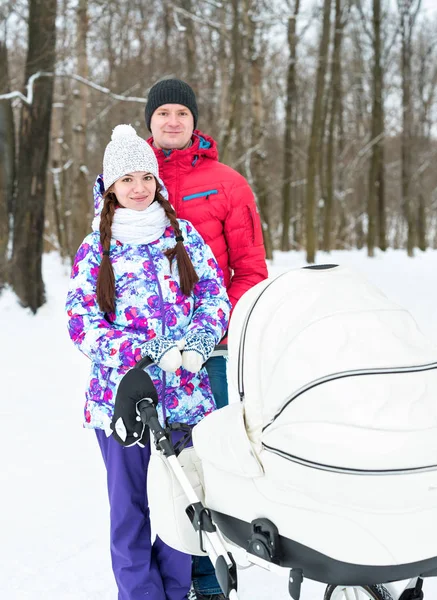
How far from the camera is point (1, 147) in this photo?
34.6ft

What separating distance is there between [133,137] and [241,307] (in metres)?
0.94

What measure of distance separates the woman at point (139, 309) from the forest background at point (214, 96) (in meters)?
8.49

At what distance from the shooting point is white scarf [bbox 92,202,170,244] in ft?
7.97

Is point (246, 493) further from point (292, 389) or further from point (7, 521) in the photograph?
point (7, 521)

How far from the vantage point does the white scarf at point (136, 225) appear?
7.97ft

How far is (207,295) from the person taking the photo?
98.6 inches

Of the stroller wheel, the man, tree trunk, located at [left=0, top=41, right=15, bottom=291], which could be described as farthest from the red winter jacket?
tree trunk, located at [left=0, top=41, right=15, bottom=291]

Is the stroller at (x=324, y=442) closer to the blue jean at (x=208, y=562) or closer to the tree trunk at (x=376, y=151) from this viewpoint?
the blue jean at (x=208, y=562)

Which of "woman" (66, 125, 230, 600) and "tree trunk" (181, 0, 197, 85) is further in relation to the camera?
"tree trunk" (181, 0, 197, 85)

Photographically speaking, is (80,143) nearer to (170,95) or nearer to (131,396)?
(170,95)

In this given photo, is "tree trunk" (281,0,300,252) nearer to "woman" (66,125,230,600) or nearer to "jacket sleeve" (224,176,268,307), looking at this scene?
"jacket sleeve" (224,176,268,307)

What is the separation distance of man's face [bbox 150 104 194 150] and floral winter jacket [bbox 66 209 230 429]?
1.78 ft

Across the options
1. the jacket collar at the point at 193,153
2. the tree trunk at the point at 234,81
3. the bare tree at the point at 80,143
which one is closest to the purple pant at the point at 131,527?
the jacket collar at the point at 193,153

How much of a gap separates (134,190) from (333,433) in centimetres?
133
